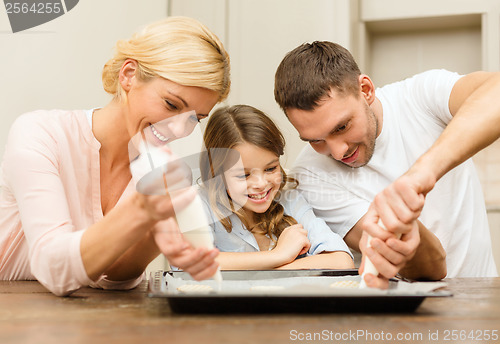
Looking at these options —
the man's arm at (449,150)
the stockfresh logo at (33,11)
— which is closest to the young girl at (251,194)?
the man's arm at (449,150)

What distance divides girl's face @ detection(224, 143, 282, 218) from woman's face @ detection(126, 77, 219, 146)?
44 centimetres

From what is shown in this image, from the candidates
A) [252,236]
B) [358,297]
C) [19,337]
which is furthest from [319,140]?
[19,337]

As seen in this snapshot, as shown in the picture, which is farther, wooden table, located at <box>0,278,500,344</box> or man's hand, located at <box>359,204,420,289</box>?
man's hand, located at <box>359,204,420,289</box>

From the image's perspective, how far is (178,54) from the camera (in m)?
1.24

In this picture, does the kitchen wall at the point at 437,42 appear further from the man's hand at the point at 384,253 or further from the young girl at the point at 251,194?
the man's hand at the point at 384,253

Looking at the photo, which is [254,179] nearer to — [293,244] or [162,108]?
[293,244]

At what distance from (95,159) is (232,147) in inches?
23.6

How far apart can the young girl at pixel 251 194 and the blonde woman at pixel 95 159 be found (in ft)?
1.22

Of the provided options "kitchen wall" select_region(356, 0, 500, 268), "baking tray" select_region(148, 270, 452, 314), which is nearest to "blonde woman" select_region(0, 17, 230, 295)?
"baking tray" select_region(148, 270, 452, 314)

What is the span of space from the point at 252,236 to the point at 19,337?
1.14m

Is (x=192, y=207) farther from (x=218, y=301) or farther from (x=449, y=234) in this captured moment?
(x=449, y=234)

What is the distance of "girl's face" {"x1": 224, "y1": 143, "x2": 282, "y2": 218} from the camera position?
1.68 metres

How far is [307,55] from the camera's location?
1.58 m

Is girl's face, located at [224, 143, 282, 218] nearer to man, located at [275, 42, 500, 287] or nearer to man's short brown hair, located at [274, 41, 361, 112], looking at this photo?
man, located at [275, 42, 500, 287]
